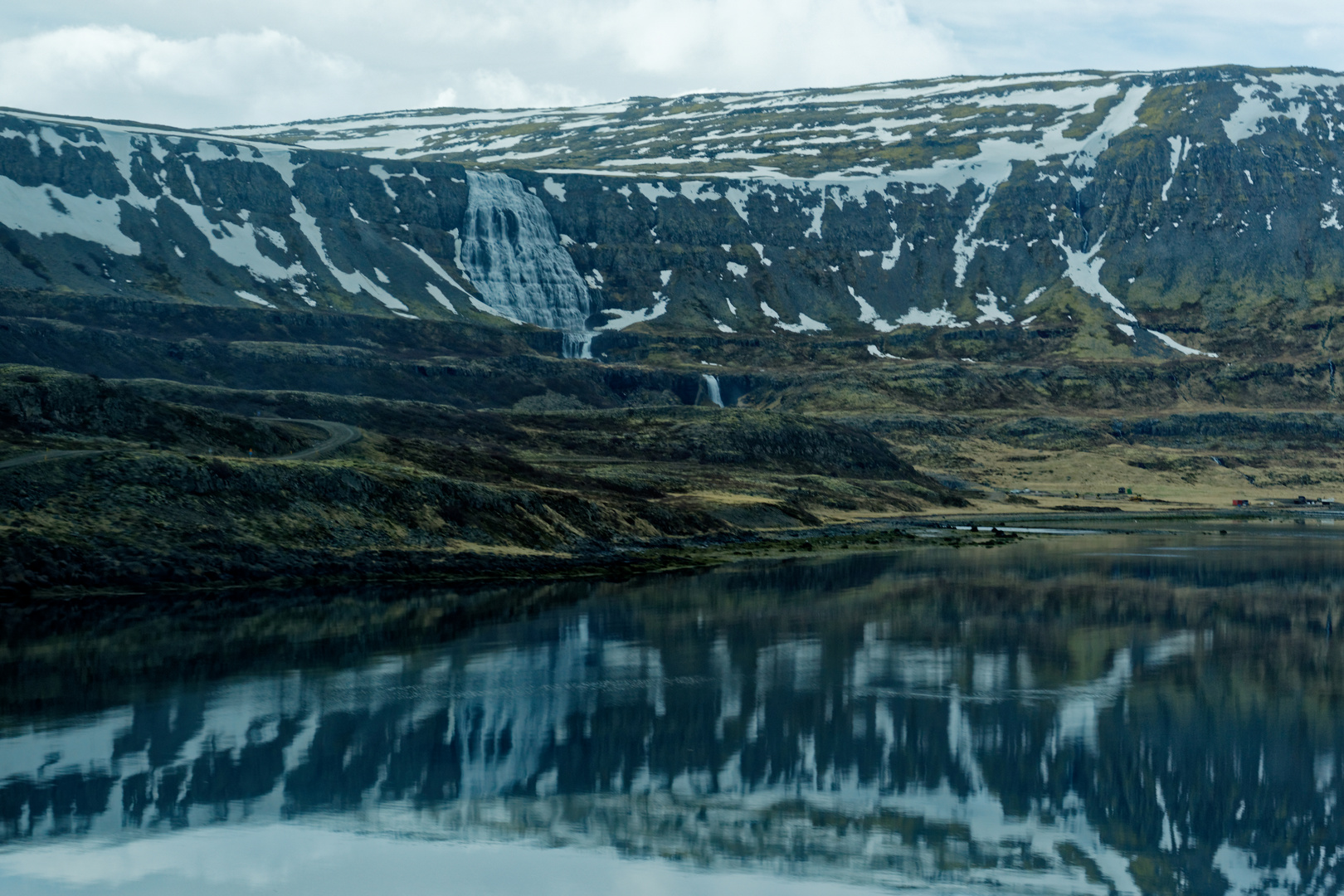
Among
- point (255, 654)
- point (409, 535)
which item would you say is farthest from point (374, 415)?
point (255, 654)

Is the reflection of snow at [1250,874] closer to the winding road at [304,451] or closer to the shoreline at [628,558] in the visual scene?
the shoreline at [628,558]

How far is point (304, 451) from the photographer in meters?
99.0

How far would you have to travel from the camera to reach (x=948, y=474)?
181750 mm

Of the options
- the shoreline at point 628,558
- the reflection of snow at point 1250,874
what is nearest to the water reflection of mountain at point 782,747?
the reflection of snow at point 1250,874

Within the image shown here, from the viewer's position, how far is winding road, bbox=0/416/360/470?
230 ft

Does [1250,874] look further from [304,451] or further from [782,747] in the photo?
[304,451]

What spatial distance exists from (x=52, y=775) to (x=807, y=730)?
2037 cm

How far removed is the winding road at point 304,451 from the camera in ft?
230

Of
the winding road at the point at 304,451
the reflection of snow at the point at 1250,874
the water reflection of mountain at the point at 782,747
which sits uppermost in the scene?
the winding road at the point at 304,451

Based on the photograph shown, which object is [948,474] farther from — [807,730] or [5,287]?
[807,730]

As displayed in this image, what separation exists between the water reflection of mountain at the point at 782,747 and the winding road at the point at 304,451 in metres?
21.2

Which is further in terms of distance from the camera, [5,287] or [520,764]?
[5,287]

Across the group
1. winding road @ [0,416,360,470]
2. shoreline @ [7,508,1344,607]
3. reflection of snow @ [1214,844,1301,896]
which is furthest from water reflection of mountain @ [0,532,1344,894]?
winding road @ [0,416,360,470]

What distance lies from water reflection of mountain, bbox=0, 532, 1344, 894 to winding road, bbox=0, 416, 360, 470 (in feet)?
69.4
